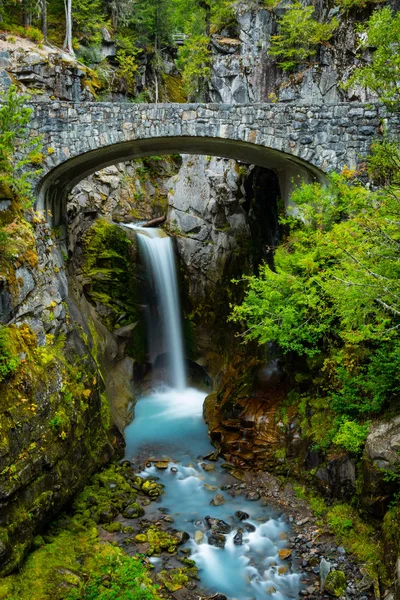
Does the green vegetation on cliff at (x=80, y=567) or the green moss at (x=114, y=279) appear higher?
the green moss at (x=114, y=279)

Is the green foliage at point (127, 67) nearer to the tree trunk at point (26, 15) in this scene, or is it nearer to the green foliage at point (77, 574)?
the tree trunk at point (26, 15)

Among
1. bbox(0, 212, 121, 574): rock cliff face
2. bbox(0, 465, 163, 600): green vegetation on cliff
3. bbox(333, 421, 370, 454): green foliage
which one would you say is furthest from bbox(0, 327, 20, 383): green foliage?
bbox(333, 421, 370, 454): green foliage

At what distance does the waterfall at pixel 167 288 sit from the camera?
673 inches

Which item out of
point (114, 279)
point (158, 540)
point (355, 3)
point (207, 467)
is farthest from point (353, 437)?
point (355, 3)

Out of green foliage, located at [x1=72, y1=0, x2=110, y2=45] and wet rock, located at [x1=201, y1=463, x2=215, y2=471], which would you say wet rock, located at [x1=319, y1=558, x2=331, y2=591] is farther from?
green foliage, located at [x1=72, y1=0, x2=110, y2=45]

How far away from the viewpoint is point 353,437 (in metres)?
7.78

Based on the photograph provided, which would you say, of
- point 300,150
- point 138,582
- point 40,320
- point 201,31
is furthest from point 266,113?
point 201,31

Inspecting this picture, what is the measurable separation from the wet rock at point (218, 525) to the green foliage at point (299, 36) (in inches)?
662

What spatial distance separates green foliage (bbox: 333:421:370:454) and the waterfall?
31.5ft

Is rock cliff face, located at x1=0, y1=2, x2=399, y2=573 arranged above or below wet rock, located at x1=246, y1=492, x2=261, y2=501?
above

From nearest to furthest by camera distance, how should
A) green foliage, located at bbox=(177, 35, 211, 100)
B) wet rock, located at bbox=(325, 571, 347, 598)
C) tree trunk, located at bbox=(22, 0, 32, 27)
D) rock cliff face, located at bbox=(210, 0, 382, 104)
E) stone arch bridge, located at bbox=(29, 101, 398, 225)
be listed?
wet rock, located at bbox=(325, 571, 347, 598) → stone arch bridge, located at bbox=(29, 101, 398, 225) → rock cliff face, located at bbox=(210, 0, 382, 104) → green foliage, located at bbox=(177, 35, 211, 100) → tree trunk, located at bbox=(22, 0, 32, 27)

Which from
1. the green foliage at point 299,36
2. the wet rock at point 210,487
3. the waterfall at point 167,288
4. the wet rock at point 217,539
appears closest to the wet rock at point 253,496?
the wet rock at point 210,487

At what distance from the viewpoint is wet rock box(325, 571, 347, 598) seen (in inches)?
266

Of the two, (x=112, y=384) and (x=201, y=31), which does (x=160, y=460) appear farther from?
(x=201, y=31)
